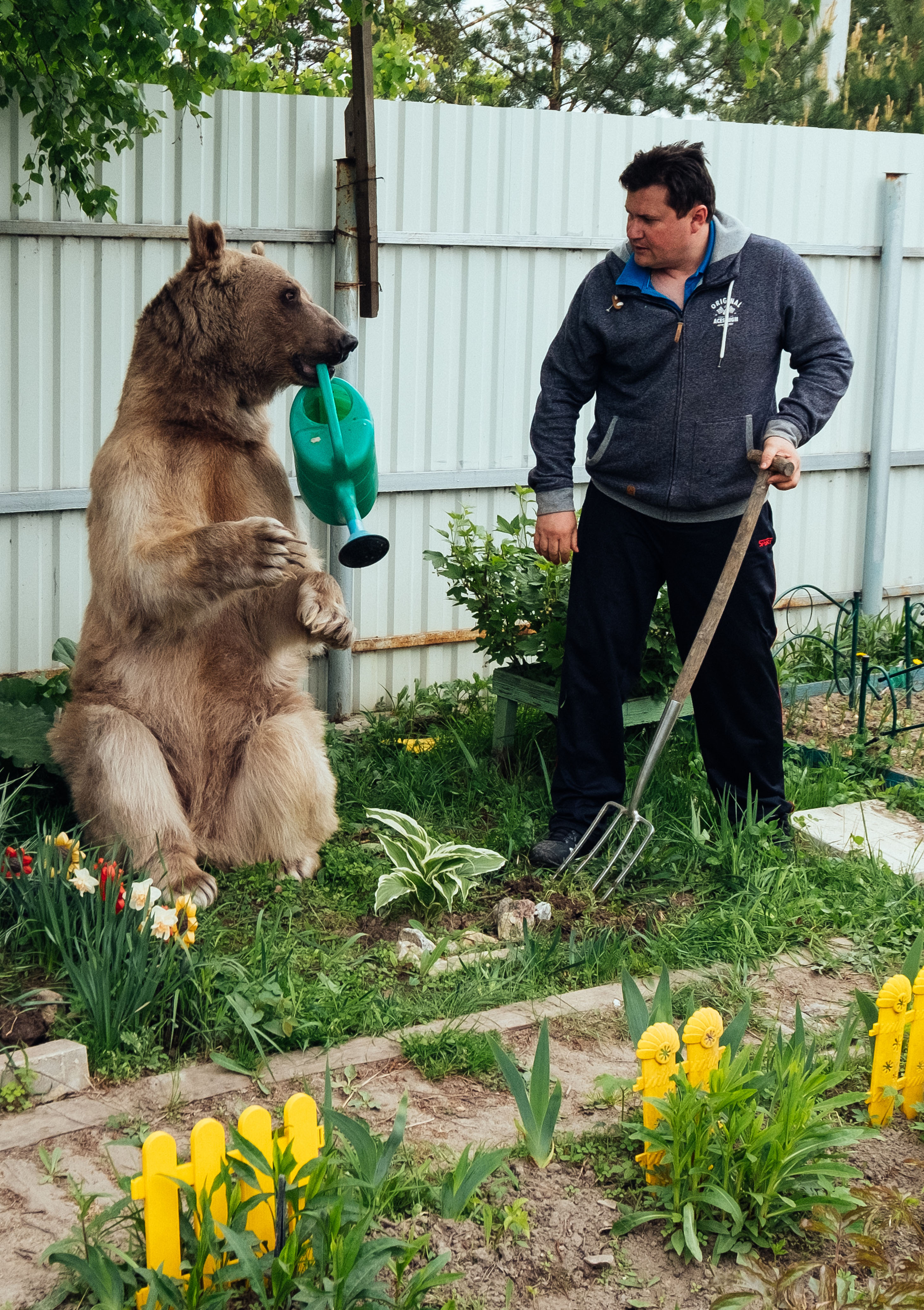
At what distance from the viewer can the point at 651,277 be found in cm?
398

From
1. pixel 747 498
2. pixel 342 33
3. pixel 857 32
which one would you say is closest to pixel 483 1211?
pixel 747 498

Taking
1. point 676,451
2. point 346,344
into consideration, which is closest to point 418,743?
point 676,451

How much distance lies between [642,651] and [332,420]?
4.50 feet

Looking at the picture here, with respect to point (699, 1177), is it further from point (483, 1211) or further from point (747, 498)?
point (747, 498)

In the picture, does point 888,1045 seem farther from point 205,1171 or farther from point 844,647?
point 844,647

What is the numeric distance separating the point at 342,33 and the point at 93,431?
10581 mm

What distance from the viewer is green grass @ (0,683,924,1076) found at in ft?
10.2

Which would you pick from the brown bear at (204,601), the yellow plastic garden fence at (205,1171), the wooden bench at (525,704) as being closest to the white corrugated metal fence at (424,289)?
the wooden bench at (525,704)

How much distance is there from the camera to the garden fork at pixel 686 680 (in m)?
3.79

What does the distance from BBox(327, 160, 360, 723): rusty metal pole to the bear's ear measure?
1.35 metres

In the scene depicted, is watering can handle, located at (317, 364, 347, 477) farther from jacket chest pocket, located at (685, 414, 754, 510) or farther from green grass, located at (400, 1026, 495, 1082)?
green grass, located at (400, 1026, 495, 1082)

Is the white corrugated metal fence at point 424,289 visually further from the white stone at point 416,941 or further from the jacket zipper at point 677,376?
the white stone at point 416,941

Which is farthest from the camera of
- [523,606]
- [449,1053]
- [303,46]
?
[303,46]

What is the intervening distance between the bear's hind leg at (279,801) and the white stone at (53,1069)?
115cm
